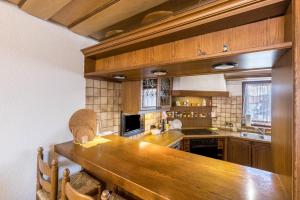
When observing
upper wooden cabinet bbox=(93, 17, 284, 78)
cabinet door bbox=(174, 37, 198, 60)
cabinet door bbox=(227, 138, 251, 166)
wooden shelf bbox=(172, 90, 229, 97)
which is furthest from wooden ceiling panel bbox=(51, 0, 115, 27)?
cabinet door bbox=(227, 138, 251, 166)

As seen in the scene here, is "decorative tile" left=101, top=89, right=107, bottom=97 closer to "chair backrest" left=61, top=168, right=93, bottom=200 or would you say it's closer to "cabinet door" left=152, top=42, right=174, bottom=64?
"cabinet door" left=152, top=42, right=174, bottom=64

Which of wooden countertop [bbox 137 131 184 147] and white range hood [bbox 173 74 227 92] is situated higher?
white range hood [bbox 173 74 227 92]

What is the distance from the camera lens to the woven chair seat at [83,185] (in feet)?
3.85

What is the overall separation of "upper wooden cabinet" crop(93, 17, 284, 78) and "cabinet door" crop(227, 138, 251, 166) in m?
2.48

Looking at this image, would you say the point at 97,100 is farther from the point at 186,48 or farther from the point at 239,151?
the point at 239,151

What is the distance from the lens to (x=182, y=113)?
3502 millimetres

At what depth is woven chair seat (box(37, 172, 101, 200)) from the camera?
117cm

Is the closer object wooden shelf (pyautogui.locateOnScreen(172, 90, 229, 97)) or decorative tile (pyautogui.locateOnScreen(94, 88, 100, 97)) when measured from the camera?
decorative tile (pyautogui.locateOnScreen(94, 88, 100, 97))

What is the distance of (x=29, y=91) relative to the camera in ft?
4.49

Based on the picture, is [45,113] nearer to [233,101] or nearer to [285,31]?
[285,31]

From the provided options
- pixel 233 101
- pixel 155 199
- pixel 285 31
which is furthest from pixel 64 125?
pixel 233 101

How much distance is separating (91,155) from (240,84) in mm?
3275

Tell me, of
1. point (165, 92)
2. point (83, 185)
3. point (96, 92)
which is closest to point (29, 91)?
point (96, 92)

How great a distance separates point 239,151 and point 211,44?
8.53 feet
